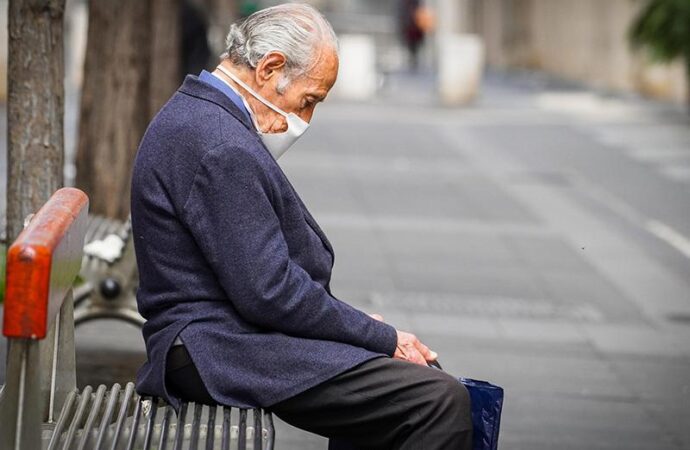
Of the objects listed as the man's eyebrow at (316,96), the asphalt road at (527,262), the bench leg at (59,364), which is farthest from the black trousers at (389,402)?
the asphalt road at (527,262)

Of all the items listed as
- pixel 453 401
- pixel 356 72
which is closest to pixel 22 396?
pixel 453 401

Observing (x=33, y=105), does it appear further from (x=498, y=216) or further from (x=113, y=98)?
(x=498, y=216)

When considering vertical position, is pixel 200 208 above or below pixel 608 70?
above

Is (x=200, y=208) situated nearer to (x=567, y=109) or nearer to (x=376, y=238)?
(x=376, y=238)

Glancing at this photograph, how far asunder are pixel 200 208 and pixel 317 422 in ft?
1.96

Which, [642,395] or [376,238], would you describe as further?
[376,238]

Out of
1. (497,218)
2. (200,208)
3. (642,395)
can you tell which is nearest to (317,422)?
(200,208)

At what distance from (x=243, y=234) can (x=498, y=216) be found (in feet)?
27.2

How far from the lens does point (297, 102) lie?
365 centimetres

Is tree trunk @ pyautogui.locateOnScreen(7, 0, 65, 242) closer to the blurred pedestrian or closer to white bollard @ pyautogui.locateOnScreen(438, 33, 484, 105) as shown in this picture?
white bollard @ pyautogui.locateOnScreen(438, 33, 484, 105)

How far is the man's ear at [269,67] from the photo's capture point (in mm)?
3613

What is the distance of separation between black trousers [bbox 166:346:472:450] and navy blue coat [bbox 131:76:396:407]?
4cm

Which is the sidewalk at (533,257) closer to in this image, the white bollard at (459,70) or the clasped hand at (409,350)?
the clasped hand at (409,350)

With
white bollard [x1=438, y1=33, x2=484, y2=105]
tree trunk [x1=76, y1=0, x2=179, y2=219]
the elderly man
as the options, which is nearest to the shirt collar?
the elderly man
